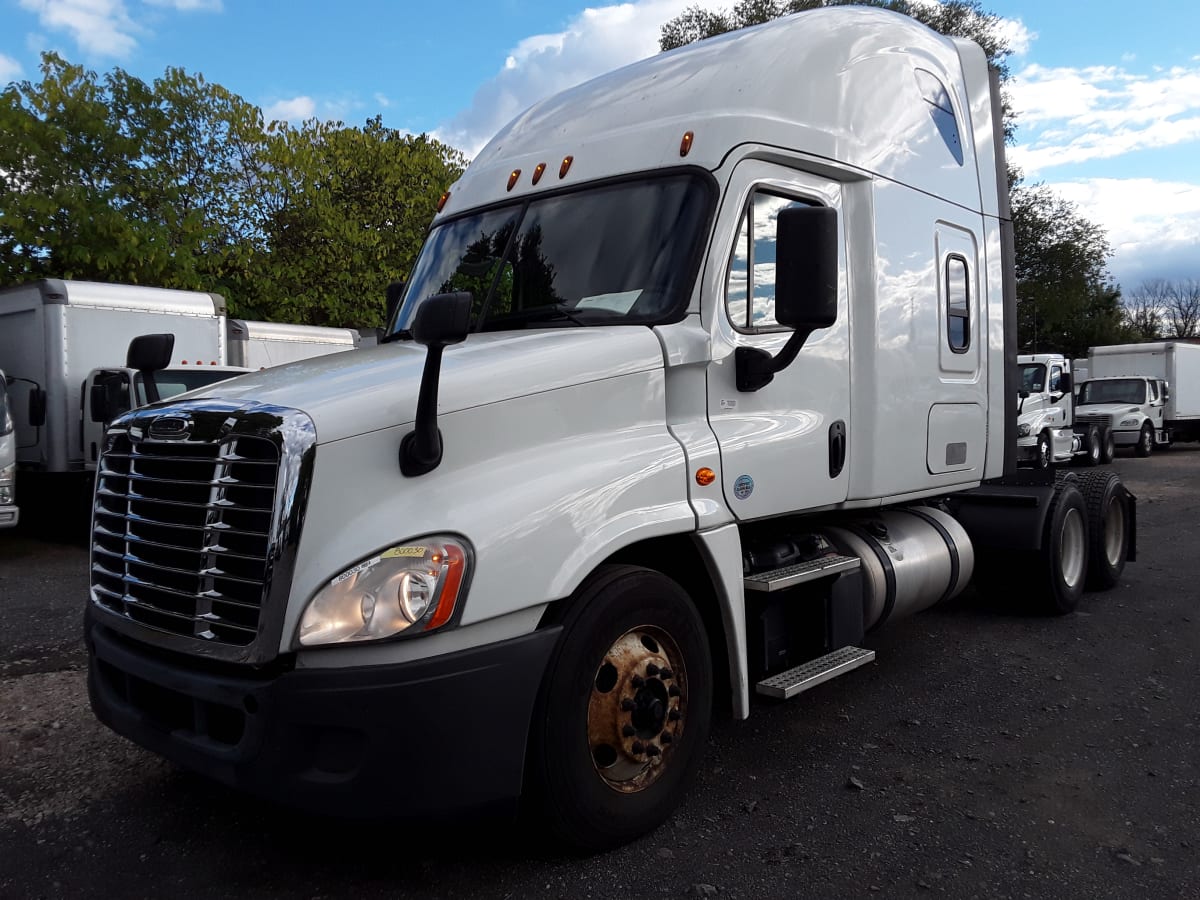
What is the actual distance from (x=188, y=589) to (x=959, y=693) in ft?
13.4

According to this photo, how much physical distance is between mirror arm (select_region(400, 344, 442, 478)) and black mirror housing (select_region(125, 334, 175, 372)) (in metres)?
1.61

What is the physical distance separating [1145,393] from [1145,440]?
129 cm

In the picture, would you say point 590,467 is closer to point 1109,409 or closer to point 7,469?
point 7,469

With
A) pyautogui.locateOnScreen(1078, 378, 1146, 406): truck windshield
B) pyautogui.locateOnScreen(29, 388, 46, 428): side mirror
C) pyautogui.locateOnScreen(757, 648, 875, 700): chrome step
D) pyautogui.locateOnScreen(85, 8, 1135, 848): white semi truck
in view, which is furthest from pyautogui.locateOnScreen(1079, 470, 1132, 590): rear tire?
pyautogui.locateOnScreen(1078, 378, 1146, 406): truck windshield

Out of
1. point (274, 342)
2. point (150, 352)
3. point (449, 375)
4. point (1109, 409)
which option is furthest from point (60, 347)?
point (1109, 409)

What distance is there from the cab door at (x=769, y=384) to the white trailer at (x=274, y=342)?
11.0 meters

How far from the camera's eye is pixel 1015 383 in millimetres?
6102

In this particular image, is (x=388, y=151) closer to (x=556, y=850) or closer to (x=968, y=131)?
(x=968, y=131)

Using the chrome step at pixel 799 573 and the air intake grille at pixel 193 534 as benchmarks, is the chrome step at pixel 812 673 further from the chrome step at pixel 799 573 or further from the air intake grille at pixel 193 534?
the air intake grille at pixel 193 534

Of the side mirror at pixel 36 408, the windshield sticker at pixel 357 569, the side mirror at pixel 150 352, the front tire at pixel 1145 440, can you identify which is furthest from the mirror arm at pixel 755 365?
the front tire at pixel 1145 440

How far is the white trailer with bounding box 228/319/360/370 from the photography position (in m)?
14.7

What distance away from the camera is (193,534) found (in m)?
3.09

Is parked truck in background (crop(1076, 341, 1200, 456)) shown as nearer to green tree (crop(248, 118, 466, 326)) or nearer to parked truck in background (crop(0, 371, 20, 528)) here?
green tree (crop(248, 118, 466, 326))

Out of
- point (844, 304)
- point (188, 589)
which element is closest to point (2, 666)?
point (188, 589)
